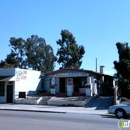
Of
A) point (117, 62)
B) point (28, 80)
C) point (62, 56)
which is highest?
point (62, 56)

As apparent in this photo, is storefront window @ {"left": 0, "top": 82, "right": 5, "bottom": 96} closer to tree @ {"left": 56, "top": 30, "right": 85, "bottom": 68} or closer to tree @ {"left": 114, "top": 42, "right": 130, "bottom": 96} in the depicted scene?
tree @ {"left": 114, "top": 42, "right": 130, "bottom": 96}

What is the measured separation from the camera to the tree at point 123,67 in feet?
93.0

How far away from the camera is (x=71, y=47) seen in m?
55.7

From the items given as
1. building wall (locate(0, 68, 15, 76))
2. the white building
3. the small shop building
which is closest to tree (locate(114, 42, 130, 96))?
the small shop building

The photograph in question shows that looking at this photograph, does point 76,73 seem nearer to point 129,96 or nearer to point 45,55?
point 129,96

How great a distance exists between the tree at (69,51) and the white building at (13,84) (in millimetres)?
22384

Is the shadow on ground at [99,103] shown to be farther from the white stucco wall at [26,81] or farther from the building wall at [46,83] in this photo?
the white stucco wall at [26,81]

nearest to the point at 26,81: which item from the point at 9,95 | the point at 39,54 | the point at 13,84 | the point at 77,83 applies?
the point at 13,84

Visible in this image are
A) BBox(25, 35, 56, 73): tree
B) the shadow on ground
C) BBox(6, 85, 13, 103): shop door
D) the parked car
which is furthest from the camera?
BBox(25, 35, 56, 73): tree

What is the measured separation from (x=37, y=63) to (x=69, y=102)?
36.6 metres

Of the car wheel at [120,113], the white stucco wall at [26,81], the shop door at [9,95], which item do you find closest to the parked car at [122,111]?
the car wheel at [120,113]

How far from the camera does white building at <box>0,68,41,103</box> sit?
1257 inches

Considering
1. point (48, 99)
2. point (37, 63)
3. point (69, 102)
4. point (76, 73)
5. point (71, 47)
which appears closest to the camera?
point (69, 102)

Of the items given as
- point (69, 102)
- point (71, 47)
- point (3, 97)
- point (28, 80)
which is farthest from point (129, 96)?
point (71, 47)
